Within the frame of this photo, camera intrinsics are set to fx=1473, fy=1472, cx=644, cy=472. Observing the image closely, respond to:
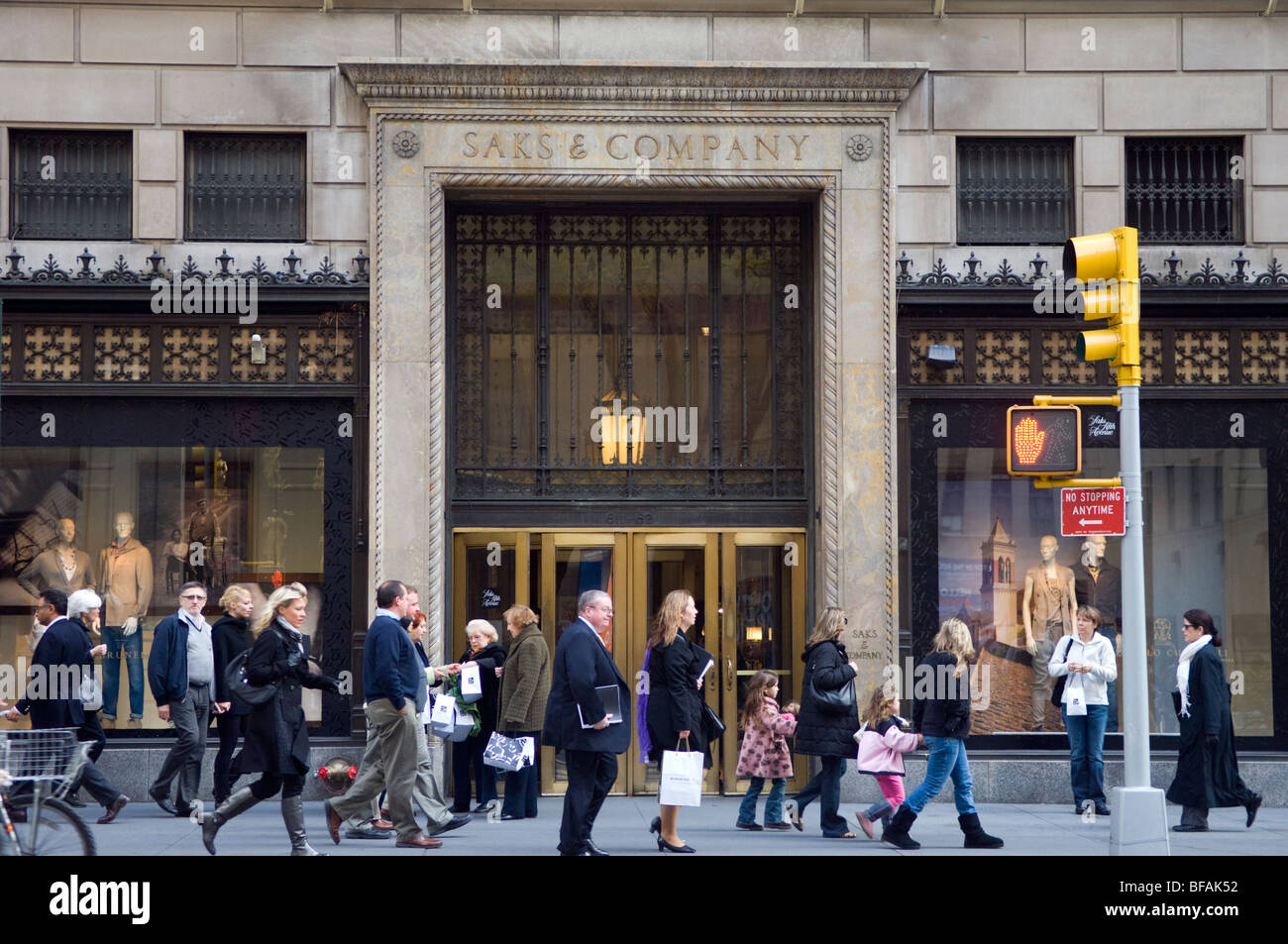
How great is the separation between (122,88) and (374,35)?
2589 millimetres

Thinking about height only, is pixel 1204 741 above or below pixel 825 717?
below

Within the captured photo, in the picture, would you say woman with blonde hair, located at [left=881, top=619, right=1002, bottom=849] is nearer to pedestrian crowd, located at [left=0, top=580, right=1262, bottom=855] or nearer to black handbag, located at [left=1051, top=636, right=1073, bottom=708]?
pedestrian crowd, located at [left=0, top=580, right=1262, bottom=855]

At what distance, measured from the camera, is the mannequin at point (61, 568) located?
14.8 m

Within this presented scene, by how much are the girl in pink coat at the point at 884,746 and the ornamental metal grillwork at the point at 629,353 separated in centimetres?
378

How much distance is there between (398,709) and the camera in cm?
1090

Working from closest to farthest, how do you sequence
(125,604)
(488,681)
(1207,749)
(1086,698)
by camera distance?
(1207,749) < (1086,698) < (488,681) < (125,604)

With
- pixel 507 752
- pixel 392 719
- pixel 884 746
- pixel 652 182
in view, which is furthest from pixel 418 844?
pixel 652 182

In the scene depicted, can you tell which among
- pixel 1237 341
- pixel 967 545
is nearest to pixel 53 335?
pixel 967 545

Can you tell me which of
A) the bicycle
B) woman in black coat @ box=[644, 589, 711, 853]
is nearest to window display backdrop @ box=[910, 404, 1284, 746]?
woman in black coat @ box=[644, 589, 711, 853]

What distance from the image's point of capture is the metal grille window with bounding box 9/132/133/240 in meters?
14.9

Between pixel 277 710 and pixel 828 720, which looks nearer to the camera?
pixel 277 710

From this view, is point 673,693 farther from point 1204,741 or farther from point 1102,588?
point 1102,588

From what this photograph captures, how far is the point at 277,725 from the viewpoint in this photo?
412 inches

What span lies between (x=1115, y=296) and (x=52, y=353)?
1023 cm
